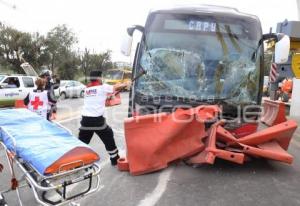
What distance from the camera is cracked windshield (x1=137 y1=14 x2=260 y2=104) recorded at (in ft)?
23.4

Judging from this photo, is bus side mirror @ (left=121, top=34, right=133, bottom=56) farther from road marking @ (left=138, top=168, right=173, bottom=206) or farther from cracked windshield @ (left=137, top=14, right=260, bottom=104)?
road marking @ (left=138, top=168, right=173, bottom=206)

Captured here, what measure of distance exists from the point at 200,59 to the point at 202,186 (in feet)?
8.56

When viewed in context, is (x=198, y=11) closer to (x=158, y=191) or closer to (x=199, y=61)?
(x=199, y=61)

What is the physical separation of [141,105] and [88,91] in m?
1.10

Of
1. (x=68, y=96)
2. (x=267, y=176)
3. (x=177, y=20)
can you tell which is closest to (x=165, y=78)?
(x=177, y=20)

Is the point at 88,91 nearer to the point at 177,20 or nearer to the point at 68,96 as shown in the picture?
the point at 177,20

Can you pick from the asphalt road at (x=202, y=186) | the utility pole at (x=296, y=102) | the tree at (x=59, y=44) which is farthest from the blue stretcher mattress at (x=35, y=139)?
the tree at (x=59, y=44)

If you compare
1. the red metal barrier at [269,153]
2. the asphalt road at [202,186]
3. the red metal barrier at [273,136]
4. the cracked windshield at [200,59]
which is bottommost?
the asphalt road at [202,186]

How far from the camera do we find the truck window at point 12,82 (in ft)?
57.7

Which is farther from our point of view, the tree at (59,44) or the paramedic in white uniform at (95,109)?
the tree at (59,44)

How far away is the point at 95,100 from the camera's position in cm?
653

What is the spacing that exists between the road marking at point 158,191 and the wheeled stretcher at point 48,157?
119 cm

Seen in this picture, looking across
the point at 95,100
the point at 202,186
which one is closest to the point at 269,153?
the point at 202,186

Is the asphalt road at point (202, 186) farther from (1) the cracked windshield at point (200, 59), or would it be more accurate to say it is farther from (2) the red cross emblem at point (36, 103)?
(2) the red cross emblem at point (36, 103)
